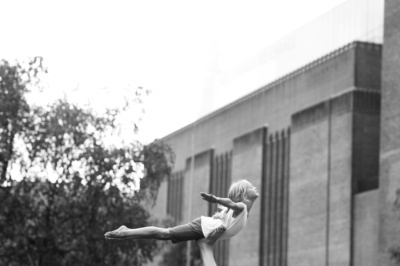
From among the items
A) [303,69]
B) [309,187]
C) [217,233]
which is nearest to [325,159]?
[309,187]

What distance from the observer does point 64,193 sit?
37.7 metres

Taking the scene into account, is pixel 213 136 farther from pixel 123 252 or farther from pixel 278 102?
pixel 123 252

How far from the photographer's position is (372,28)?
80.8 metres

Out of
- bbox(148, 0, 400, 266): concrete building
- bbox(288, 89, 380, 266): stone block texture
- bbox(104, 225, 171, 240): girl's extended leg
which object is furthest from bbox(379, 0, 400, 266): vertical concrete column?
bbox(104, 225, 171, 240): girl's extended leg

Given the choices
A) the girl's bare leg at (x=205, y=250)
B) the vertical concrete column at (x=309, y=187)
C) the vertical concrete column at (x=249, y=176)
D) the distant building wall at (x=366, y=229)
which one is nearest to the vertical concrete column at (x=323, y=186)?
Result: the vertical concrete column at (x=309, y=187)

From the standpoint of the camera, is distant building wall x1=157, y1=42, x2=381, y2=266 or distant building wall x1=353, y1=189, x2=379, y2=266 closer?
distant building wall x1=353, y1=189, x2=379, y2=266

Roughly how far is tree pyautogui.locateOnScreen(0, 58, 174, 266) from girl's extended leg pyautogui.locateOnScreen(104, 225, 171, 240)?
2721 centimetres

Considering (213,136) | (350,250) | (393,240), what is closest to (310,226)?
(350,250)

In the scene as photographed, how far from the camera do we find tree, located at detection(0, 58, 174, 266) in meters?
37.7

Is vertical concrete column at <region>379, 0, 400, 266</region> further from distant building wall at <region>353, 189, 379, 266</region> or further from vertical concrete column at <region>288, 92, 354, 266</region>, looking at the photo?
vertical concrete column at <region>288, 92, 354, 266</region>

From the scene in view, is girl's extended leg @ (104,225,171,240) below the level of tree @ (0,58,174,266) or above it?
below

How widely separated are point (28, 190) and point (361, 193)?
31.5 metres

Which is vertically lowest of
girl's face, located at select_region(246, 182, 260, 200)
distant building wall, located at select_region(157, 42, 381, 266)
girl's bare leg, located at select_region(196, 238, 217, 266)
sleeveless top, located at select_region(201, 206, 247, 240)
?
girl's bare leg, located at select_region(196, 238, 217, 266)

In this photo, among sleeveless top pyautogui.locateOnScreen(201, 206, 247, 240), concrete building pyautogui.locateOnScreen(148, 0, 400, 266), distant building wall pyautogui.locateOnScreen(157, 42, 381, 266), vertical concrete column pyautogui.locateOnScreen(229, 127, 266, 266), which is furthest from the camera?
vertical concrete column pyautogui.locateOnScreen(229, 127, 266, 266)
